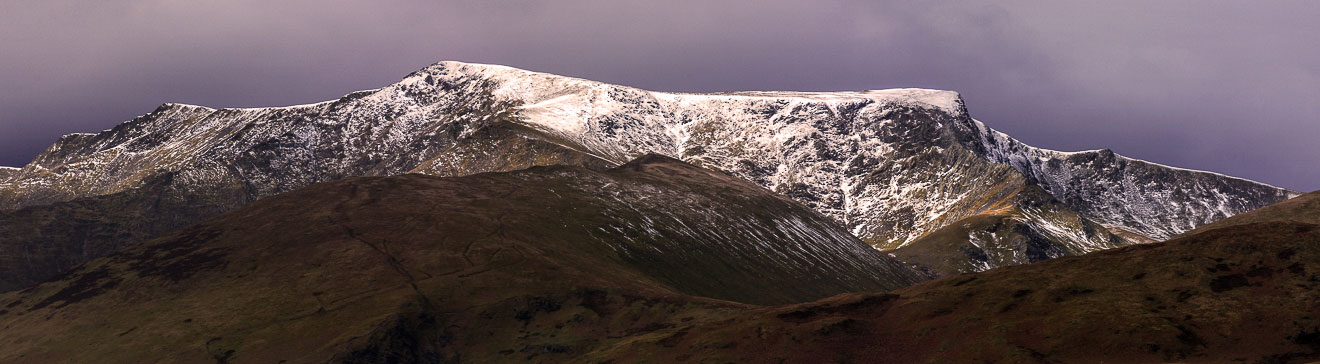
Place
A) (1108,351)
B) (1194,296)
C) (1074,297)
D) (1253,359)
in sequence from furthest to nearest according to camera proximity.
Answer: (1074,297) → (1194,296) → (1108,351) → (1253,359)

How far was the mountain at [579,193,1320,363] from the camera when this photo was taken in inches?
5012

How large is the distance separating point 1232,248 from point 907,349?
5300 cm

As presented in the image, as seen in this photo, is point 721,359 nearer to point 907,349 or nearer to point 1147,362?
point 907,349

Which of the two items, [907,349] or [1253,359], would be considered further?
[907,349]

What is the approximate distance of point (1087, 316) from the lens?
457 ft

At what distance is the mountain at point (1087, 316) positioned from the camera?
12731cm

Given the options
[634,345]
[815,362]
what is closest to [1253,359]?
[815,362]

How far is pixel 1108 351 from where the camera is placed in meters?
129

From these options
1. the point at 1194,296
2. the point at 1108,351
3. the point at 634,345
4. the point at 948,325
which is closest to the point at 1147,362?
the point at 1108,351

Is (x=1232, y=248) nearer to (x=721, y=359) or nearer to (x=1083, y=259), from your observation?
(x=1083, y=259)

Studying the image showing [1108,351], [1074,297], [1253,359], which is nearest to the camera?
[1253,359]

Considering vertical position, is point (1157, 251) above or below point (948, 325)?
above

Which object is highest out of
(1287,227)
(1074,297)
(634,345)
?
(1287,227)

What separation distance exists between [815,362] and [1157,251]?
5940 cm
